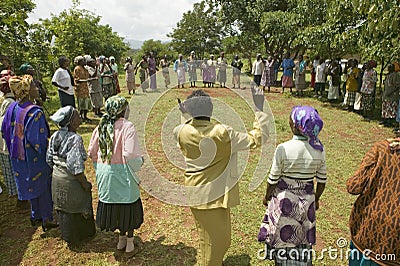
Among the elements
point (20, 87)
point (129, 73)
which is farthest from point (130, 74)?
point (20, 87)

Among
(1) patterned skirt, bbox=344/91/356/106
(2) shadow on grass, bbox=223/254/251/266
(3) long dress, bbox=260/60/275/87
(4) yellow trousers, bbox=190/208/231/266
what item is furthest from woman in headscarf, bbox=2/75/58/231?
(3) long dress, bbox=260/60/275/87

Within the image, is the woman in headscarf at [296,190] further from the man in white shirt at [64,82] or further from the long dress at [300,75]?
the long dress at [300,75]

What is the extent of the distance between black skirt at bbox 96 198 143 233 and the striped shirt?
1.38 metres

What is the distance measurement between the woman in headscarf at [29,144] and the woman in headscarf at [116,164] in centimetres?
80

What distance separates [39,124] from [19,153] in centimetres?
42

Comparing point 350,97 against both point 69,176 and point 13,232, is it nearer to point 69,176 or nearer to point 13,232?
point 69,176

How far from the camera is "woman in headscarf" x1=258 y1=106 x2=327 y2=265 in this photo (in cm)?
221

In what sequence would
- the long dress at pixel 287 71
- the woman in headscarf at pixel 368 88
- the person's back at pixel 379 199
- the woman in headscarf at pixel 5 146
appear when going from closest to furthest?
the person's back at pixel 379 199 → the woman in headscarf at pixel 5 146 → the woman in headscarf at pixel 368 88 → the long dress at pixel 287 71

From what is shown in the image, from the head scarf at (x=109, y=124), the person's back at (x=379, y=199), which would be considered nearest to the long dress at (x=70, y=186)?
the head scarf at (x=109, y=124)

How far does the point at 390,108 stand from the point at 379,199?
6.61m

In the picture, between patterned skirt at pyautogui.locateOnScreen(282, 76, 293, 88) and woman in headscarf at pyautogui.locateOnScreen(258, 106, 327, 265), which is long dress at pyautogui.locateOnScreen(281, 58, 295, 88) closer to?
patterned skirt at pyautogui.locateOnScreen(282, 76, 293, 88)

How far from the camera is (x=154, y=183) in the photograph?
478 centimetres

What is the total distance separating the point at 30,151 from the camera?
3254 millimetres

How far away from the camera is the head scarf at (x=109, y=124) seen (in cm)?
265
